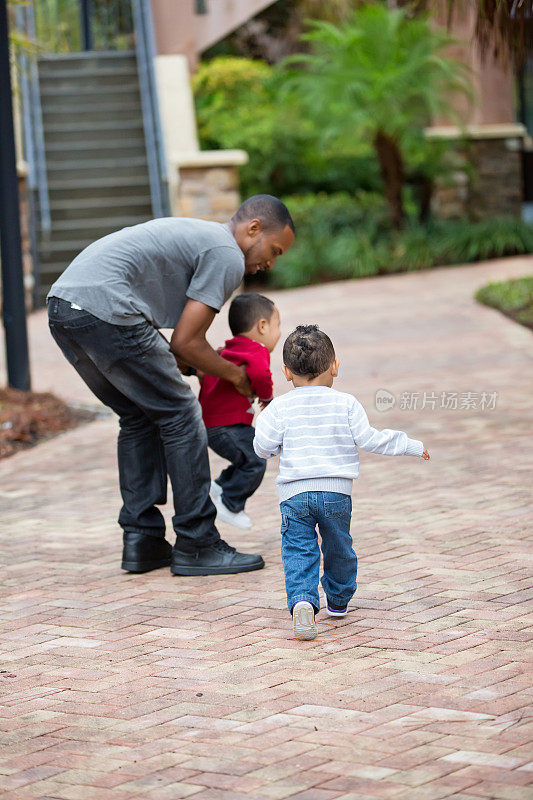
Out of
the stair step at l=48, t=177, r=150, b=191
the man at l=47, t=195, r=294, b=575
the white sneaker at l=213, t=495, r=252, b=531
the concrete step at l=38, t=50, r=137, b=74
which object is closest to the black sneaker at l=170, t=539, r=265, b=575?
the man at l=47, t=195, r=294, b=575

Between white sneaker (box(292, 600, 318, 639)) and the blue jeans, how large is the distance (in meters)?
0.05

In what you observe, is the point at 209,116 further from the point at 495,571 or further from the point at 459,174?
the point at 495,571

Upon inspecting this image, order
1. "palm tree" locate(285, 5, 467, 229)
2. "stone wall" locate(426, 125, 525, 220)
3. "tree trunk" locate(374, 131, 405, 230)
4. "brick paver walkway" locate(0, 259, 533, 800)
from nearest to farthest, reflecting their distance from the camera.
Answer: "brick paver walkway" locate(0, 259, 533, 800), "palm tree" locate(285, 5, 467, 229), "tree trunk" locate(374, 131, 405, 230), "stone wall" locate(426, 125, 525, 220)

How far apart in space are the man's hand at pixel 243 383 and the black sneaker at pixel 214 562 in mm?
651

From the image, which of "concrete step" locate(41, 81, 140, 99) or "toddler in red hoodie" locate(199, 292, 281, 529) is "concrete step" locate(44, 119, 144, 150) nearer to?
"concrete step" locate(41, 81, 140, 99)

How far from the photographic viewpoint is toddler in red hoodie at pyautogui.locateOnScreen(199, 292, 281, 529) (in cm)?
461

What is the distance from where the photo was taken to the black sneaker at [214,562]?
4660 mm

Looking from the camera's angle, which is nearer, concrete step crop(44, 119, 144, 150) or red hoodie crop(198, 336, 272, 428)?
red hoodie crop(198, 336, 272, 428)

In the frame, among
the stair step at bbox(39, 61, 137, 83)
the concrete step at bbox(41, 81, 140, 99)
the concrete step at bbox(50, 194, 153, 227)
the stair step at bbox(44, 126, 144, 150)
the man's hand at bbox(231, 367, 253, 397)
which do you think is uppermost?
the stair step at bbox(39, 61, 137, 83)

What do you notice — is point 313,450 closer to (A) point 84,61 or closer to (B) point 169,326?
(B) point 169,326

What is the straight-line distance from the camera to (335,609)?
159 inches

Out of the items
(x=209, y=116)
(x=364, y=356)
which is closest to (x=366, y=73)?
(x=209, y=116)

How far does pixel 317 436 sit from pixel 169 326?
92 cm
